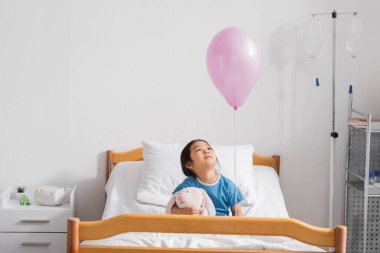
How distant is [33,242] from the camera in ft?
12.5

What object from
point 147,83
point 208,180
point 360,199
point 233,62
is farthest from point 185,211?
point 360,199

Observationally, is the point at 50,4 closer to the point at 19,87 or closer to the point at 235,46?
the point at 19,87

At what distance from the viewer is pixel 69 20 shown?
405 centimetres

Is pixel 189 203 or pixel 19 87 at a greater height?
pixel 19 87

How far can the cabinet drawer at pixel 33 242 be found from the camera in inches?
150

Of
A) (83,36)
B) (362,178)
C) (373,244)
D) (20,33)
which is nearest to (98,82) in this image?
(83,36)

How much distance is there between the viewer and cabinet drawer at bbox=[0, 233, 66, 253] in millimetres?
3807

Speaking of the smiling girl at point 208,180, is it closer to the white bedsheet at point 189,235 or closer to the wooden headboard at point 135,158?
the white bedsheet at point 189,235

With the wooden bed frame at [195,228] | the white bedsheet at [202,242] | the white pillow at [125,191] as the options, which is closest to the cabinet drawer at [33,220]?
the white pillow at [125,191]

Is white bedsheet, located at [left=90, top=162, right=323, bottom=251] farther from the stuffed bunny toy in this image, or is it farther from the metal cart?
the metal cart

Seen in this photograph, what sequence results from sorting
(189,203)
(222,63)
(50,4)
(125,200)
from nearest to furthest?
(189,203) → (222,63) → (125,200) → (50,4)

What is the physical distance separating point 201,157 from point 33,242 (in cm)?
119

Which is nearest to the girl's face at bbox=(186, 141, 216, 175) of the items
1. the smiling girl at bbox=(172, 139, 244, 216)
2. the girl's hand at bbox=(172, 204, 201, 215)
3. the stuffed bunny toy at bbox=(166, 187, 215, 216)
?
the smiling girl at bbox=(172, 139, 244, 216)

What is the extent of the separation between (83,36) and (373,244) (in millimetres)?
Answer: 2108
